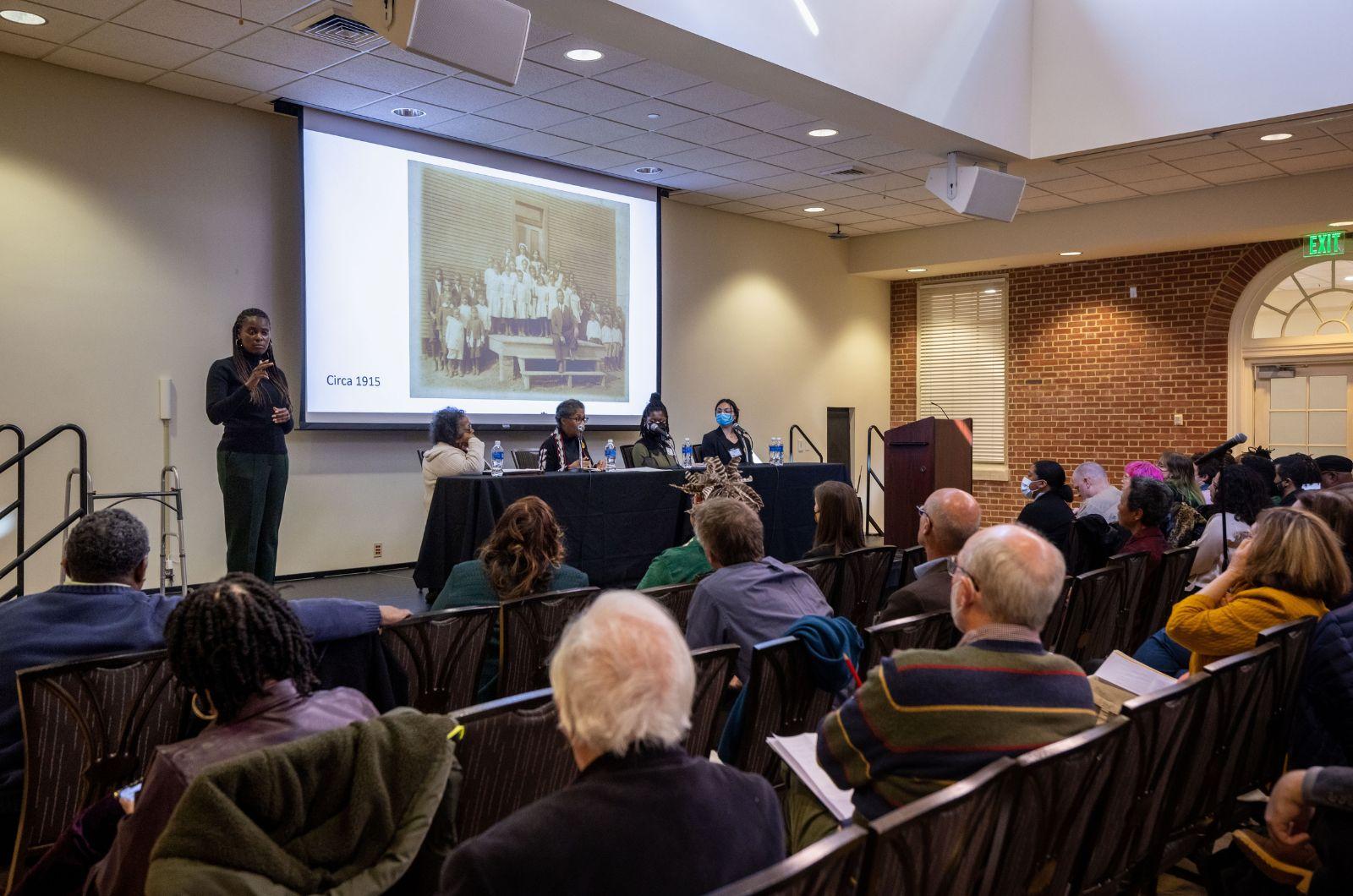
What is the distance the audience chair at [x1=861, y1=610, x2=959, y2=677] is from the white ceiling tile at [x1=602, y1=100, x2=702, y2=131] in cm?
455

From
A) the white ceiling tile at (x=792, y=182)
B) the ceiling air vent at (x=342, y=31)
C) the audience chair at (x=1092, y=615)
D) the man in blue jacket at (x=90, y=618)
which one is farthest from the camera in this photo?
the white ceiling tile at (x=792, y=182)

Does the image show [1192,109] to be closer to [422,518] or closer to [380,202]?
[380,202]

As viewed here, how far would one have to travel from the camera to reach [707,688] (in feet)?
6.93

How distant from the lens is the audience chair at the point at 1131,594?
12.2ft

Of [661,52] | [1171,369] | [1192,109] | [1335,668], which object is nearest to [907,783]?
[1335,668]

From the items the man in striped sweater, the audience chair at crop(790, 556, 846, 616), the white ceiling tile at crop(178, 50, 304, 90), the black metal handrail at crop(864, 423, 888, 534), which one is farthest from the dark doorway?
the man in striped sweater

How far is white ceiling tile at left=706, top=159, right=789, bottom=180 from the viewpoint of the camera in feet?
26.0

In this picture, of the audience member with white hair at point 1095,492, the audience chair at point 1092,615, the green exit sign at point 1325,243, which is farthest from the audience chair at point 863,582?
the green exit sign at point 1325,243

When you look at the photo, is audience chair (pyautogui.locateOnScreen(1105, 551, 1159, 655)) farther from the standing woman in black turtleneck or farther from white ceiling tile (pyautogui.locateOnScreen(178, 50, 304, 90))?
white ceiling tile (pyautogui.locateOnScreen(178, 50, 304, 90))

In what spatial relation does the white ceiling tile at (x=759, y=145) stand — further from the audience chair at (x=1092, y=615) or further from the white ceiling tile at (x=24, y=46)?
the audience chair at (x=1092, y=615)

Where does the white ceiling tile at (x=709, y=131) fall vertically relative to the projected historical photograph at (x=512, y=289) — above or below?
above

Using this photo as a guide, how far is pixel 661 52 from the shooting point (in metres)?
5.10

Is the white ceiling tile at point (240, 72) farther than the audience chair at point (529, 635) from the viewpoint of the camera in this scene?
Yes

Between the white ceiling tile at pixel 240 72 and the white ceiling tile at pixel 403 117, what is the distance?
617 millimetres
